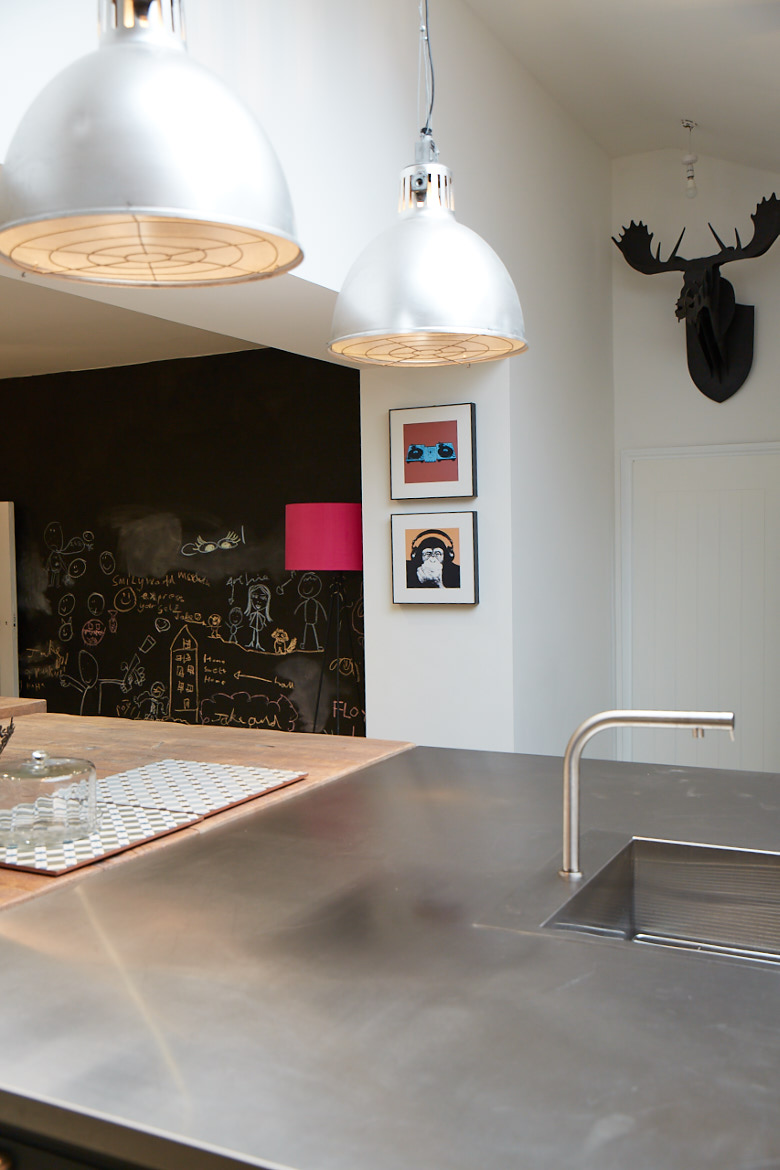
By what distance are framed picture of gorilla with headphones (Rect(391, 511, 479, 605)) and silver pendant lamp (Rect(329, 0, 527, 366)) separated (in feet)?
6.90

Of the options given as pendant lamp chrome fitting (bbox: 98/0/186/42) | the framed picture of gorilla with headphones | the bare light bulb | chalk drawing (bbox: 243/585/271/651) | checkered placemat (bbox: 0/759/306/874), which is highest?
the bare light bulb

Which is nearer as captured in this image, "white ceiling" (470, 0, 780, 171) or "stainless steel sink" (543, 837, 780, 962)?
"stainless steel sink" (543, 837, 780, 962)

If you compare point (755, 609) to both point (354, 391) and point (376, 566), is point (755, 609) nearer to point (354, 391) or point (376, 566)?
point (376, 566)

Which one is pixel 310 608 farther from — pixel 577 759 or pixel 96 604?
pixel 577 759

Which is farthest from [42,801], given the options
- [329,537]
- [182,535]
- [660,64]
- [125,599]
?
[125,599]

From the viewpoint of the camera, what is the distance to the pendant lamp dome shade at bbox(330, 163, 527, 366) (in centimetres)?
175

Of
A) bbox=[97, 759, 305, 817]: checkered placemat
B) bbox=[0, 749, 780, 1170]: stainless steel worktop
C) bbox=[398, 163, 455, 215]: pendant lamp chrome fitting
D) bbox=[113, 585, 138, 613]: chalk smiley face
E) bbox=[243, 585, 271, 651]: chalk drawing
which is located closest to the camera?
bbox=[0, 749, 780, 1170]: stainless steel worktop

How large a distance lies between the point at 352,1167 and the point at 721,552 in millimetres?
4519

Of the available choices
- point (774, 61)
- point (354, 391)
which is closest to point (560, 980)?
point (774, 61)

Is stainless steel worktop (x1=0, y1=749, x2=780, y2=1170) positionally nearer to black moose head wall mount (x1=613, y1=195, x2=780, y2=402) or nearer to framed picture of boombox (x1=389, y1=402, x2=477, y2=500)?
framed picture of boombox (x1=389, y1=402, x2=477, y2=500)

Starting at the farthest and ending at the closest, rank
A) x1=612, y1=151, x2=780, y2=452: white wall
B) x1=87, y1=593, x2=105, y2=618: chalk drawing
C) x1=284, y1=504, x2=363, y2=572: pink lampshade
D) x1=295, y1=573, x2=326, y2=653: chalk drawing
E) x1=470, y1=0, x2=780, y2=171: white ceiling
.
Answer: x1=87, y1=593, x2=105, y2=618: chalk drawing, x1=295, y1=573, x2=326, y2=653: chalk drawing, x1=612, y1=151, x2=780, y2=452: white wall, x1=284, y1=504, x2=363, y2=572: pink lampshade, x1=470, y1=0, x2=780, y2=171: white ceiling

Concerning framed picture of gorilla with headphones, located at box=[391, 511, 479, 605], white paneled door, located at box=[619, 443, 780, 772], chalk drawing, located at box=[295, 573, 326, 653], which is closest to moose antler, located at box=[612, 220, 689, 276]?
white paneled door, located at box=[619, 443, 780, 772]

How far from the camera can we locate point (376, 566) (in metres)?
Answer: 4.22

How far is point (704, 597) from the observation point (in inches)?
202
